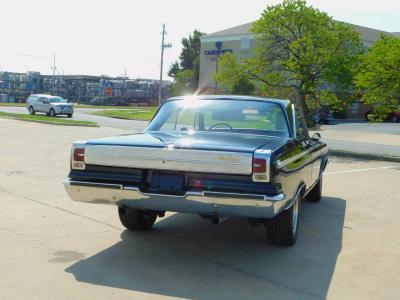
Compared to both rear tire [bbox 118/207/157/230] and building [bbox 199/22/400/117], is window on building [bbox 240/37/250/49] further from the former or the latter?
rear tire [bbox 118/207/157/230]

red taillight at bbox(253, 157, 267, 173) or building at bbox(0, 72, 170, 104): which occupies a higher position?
building at bbox(0, 72, 170, 104)

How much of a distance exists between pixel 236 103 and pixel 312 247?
1.92m

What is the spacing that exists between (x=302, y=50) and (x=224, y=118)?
16.2 m

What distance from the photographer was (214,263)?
4.83 m

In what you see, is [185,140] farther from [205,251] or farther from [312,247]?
[312,247]

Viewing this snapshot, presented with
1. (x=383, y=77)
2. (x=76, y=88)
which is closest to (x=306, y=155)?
(x=383, y=77)

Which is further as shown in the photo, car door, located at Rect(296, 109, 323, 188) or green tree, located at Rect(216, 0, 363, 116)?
green tree, located at Rect(216, 0, 363, 116)

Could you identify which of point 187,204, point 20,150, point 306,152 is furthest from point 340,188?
point 20,150

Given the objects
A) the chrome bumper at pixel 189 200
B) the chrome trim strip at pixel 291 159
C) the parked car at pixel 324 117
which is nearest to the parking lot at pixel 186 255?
the chrome bumper at pixel 189 200

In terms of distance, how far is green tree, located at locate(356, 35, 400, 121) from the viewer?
16.8m

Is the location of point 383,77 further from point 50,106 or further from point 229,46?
point 229,46

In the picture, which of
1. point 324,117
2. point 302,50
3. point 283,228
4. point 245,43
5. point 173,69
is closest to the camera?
point 283,228

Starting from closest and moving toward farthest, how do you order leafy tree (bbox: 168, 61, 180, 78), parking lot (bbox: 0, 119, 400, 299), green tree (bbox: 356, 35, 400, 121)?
1. parking lot (bbox: 0, 119, 400, 299)
2. green tree (bbox: 356, 35, 400, 121)
3. leafy tree (bbox: 168, 61, 180, 78)

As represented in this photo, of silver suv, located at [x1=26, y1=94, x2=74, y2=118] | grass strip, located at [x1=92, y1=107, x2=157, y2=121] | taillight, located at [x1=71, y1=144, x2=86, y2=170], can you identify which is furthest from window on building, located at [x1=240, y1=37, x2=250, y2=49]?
taillight, located at [x1=71, y1=144, x2=86, y2=170]
